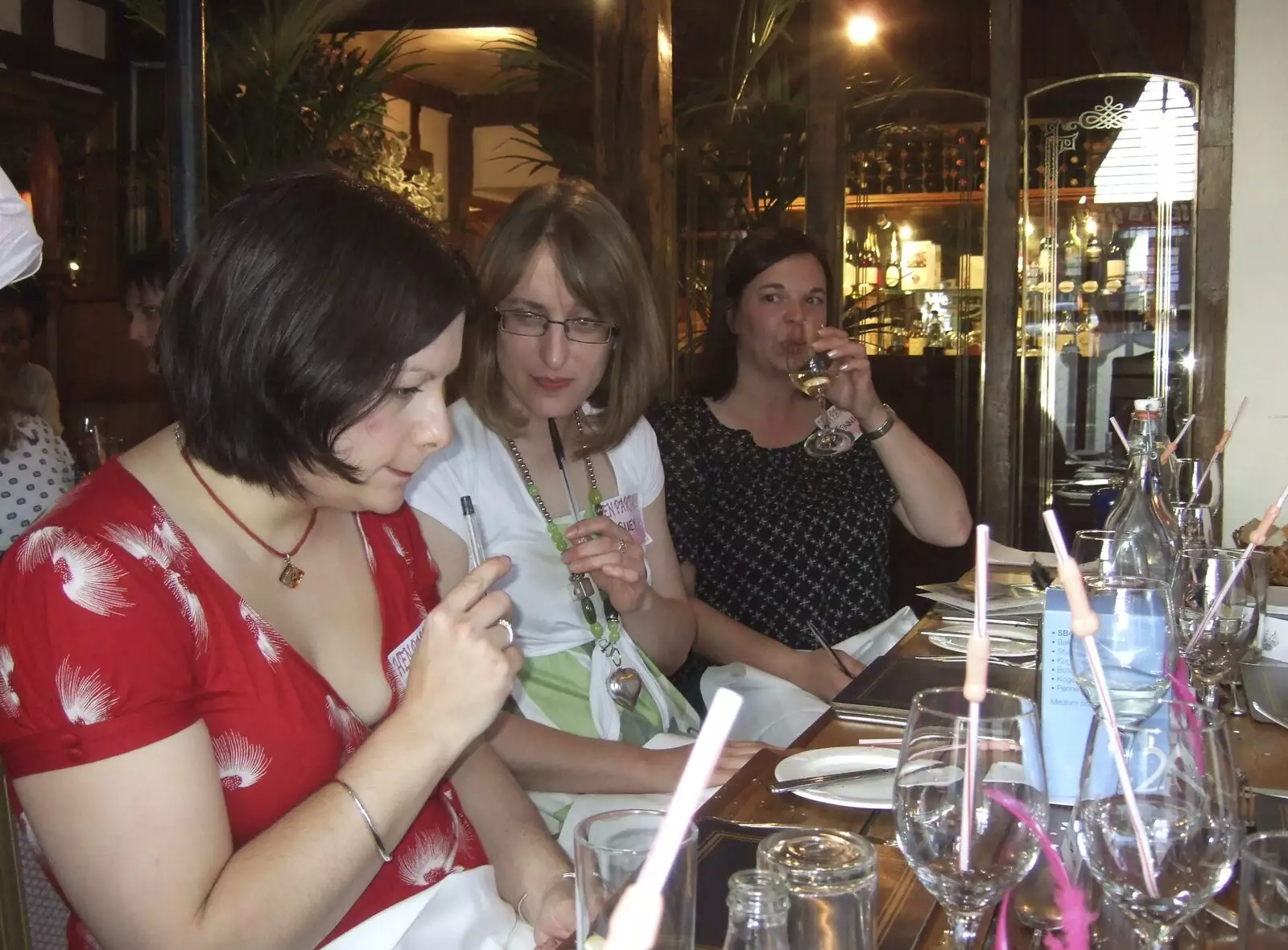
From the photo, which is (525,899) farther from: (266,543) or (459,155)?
(459,155)

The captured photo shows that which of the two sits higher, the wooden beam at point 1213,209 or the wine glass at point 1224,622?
the wooden beam at point 1213,209

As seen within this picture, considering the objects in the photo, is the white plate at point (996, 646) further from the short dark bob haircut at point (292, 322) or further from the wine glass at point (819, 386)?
the short dark bob haircut at point (292, 322)

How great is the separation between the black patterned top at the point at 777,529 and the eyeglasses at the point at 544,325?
68 centimetres

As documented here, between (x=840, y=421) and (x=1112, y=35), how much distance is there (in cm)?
343

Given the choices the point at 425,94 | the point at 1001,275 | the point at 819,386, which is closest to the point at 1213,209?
the point at 1001,275

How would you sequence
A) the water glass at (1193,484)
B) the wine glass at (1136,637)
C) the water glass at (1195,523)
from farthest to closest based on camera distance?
the water glass at (1193,484) → the water glass at (1195,523) → the wine glass at (1136,637)

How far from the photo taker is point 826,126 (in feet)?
15.8

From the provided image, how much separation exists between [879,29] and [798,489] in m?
4.28

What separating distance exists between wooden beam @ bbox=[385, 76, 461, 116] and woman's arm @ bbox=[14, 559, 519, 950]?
7.13 metres

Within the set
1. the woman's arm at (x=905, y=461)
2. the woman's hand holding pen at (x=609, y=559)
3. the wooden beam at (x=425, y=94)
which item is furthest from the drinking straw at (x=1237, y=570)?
the wooden beam at (x=425, y=94)

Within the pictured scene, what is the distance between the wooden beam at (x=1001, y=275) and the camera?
4.67m

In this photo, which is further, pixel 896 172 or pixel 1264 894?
pixel 896 172

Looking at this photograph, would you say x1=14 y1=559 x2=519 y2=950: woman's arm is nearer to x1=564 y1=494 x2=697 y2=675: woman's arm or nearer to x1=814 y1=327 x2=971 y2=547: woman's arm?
x1=564 y1=494 x2=697 y2=675: woman's arm

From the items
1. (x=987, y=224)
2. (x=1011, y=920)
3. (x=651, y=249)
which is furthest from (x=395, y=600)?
(x=987, y=224)
